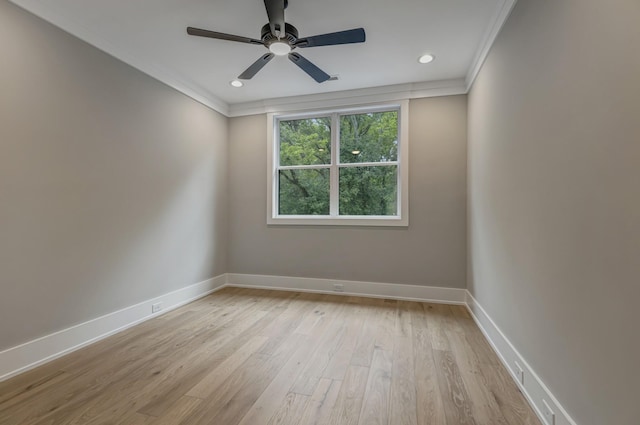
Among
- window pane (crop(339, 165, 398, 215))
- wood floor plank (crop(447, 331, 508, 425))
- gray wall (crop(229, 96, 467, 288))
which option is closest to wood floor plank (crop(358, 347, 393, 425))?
wood floor plank (crop(447, 331, 508, 425))

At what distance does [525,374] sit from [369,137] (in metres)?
3.11

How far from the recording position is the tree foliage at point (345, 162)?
3.97 m

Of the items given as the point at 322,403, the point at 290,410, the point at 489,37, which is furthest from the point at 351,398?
the point at 489,37

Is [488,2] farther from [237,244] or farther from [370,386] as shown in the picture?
[237,244]

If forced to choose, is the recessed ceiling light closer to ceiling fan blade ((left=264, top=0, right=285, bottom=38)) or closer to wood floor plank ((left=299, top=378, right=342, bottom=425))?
ceiling fan blade ((left=264, top=0, right=285, bottom=38))

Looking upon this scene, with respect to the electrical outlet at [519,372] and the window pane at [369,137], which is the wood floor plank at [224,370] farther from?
the window pane at [369,137]

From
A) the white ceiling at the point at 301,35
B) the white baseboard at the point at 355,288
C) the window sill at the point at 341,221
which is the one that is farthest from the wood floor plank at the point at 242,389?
the white ceiling at the point at 301,35

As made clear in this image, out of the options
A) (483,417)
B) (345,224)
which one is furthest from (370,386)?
(345,224)

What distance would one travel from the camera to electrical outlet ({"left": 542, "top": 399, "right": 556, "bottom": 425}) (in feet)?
4.85

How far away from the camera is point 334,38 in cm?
220

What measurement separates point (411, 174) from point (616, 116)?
8.80 ft

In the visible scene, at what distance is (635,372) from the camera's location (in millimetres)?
999

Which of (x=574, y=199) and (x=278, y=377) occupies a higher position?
(x=574, y=199)

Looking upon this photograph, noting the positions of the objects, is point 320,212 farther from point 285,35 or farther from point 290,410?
point 290,410
